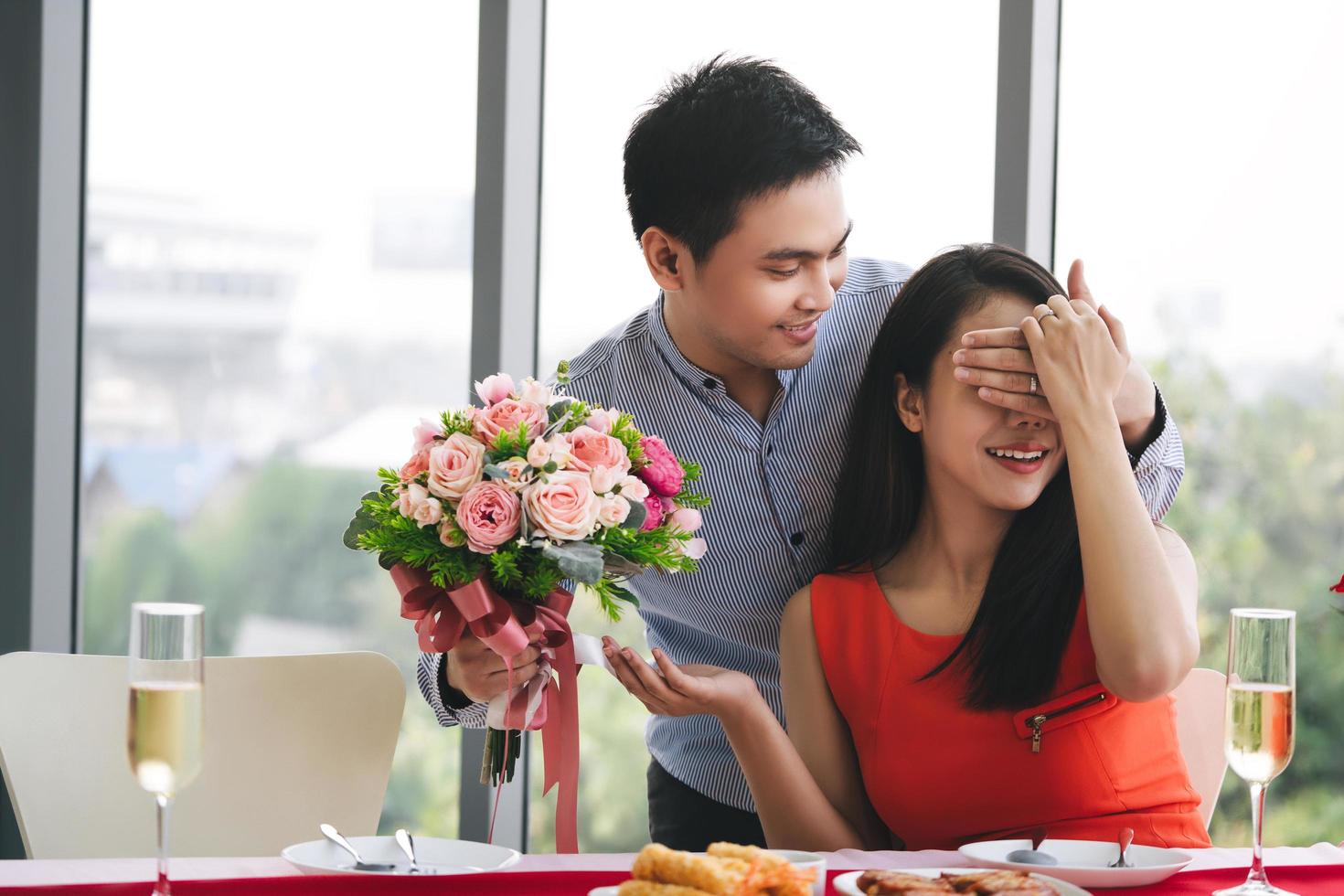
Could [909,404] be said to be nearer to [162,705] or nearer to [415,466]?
[415,466]

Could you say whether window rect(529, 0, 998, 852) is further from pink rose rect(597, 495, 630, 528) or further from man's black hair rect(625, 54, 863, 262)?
pink rose rect(597, 495, 630, 528)

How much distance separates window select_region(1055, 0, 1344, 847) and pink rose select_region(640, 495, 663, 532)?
1247mm

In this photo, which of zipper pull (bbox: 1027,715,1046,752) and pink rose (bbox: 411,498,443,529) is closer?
pink rose (bbox: 411,498,443,529)

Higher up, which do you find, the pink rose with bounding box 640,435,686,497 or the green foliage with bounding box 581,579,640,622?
the pink rose with bounding box 640,435,686,497

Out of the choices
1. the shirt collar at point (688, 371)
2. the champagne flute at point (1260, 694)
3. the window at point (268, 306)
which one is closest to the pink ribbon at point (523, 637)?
the shirt collar at point (688, 371)

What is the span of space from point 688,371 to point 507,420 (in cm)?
54

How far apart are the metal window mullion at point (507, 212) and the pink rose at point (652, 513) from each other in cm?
117

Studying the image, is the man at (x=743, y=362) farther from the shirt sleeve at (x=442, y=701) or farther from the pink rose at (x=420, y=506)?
the pink rose at (x=420, y=506)

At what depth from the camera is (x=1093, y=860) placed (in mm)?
1447

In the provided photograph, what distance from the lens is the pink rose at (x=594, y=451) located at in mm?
1628

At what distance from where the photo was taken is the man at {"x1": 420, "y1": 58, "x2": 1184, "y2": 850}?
6.41 ft

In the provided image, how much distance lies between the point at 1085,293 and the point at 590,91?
1315 millimetres

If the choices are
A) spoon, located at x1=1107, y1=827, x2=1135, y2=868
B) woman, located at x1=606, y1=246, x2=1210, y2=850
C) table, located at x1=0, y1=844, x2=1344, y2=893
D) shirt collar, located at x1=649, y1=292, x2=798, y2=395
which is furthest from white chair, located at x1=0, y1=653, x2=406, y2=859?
spoon, located at x1=1107, y1=827, x2=1135, y2=868

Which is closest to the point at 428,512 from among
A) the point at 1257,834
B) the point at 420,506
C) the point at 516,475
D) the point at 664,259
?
the point at 420,506
